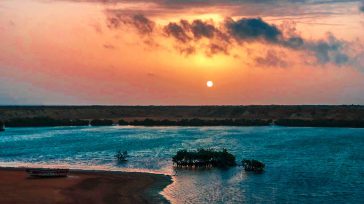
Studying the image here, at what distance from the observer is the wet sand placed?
114ft

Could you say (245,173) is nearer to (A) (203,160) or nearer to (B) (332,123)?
(A) (203,160)

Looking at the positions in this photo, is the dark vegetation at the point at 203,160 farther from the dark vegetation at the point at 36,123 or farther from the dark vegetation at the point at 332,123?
the dark vegetation at the point at 36,123

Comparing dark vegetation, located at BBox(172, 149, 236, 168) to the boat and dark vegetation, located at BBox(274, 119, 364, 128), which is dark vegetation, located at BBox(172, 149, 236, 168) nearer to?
the boat

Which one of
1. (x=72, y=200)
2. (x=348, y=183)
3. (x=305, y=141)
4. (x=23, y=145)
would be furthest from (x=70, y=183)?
(x=305, y=141)

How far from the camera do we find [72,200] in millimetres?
34312

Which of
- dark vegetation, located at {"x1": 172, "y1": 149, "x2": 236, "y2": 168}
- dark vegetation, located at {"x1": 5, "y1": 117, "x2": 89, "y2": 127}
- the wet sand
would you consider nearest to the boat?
the wet sand

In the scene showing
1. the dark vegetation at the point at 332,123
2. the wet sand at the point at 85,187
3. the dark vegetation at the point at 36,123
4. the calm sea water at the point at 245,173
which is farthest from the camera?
the dark vegetation at the point at 36,123

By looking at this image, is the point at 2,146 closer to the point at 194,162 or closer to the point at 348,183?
the point at 194,162

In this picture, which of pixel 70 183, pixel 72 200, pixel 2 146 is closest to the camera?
pixel 72 200

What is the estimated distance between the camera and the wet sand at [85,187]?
34781 mm

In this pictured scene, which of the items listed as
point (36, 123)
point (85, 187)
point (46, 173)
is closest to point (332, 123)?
point (36, 123)

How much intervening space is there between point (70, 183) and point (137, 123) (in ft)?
381

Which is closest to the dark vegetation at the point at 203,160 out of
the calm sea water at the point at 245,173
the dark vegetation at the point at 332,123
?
the calm sea water at the point at 245,173

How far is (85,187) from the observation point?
39.6m
